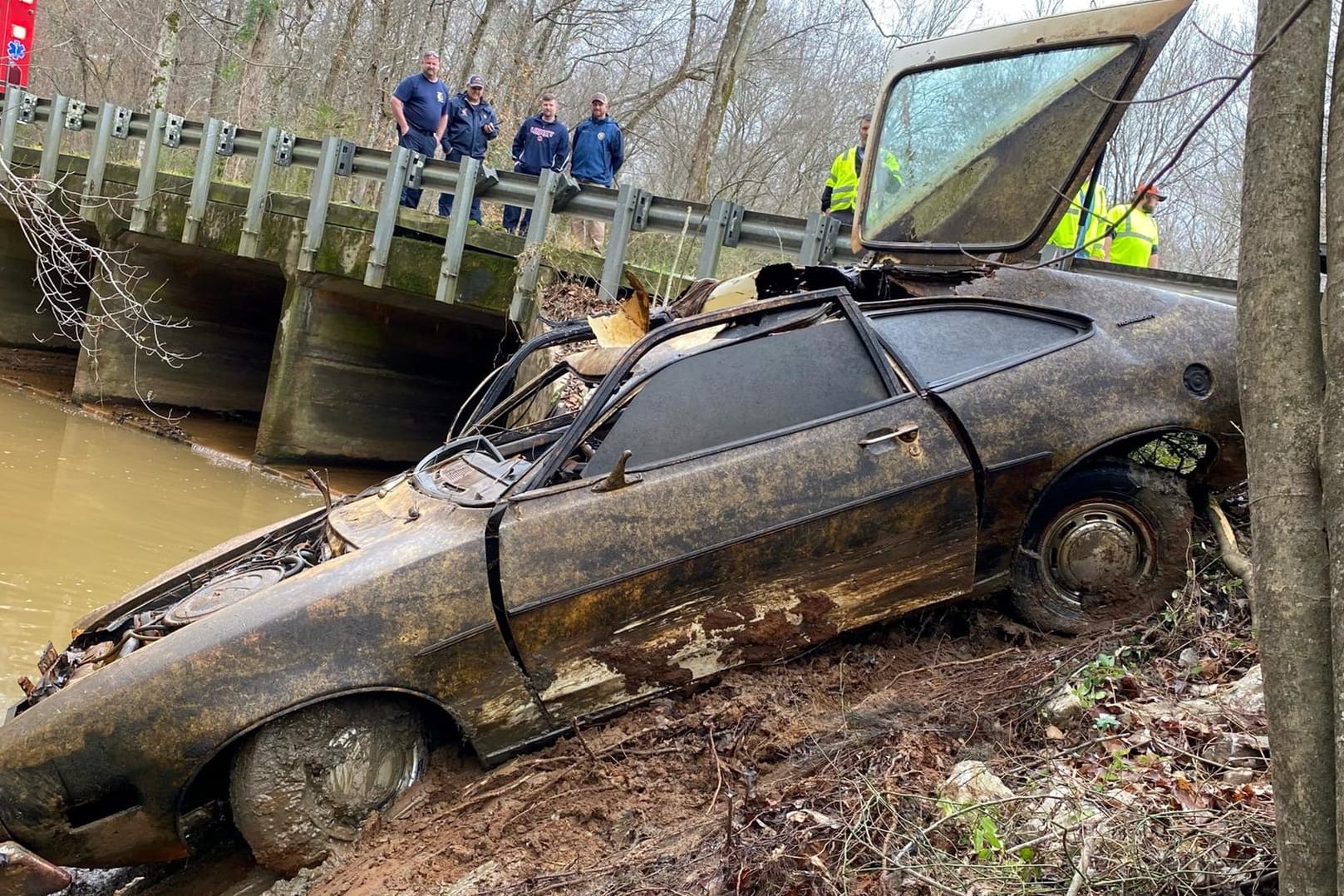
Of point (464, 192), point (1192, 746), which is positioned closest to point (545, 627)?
point (1192, 746)

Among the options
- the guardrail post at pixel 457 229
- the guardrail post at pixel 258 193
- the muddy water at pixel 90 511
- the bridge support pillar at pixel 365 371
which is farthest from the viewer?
the bridge support pillar at pixel 365 371

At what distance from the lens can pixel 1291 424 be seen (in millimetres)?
2488

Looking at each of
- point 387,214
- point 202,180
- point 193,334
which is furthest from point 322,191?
point 193,334

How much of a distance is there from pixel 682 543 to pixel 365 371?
1069 cm

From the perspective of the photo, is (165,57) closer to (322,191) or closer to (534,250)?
(322,191)

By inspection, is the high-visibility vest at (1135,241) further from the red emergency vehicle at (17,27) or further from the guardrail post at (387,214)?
the red emergency vehicle at (17,27)

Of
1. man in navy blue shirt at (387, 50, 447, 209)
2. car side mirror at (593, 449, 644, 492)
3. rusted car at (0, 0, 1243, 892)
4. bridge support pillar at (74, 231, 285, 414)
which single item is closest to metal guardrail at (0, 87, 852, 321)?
man in navy blue shirt at (387, 50, 447, 209)

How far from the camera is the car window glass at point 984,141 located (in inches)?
204

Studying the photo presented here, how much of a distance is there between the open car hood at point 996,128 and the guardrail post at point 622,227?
461cm

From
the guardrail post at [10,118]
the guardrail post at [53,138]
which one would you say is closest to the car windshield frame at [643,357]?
the guardrail post at [53,138]

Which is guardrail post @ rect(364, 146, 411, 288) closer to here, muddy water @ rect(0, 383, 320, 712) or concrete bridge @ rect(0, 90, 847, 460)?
concrete bridge @ rect(0, 90, 847, 460)

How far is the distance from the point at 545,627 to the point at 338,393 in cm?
1049

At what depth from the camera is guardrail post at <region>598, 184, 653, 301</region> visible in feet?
34.9

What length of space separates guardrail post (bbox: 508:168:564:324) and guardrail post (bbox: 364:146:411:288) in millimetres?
1737
